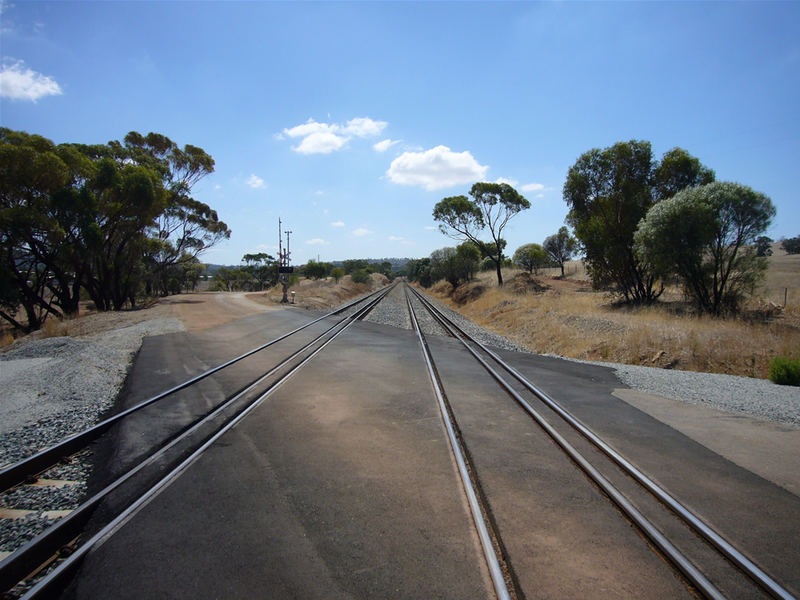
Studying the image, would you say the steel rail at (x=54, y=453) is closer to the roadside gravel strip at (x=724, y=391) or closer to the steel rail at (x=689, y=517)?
the steel rail at (x=689, y=517)

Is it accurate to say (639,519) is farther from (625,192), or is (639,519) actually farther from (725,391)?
(625,192)

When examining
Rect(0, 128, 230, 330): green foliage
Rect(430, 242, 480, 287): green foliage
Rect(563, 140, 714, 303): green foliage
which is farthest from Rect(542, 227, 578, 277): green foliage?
Rect(0, 128, 230, 330): green foliage

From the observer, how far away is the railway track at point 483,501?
9.27 ft

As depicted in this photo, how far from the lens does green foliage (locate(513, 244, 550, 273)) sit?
7081cm

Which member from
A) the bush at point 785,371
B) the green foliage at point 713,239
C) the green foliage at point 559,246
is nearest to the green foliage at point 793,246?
the green foliage at point 559,246

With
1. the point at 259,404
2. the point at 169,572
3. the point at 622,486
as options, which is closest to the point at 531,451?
the point at 622,486

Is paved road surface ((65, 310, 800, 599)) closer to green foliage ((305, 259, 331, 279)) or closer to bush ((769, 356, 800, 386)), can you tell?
bush ((769, 356, 800, 386))

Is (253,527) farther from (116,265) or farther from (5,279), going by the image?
(116,265)

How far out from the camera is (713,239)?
59.1 feet

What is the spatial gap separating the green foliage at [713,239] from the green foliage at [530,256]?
51326 millimetres

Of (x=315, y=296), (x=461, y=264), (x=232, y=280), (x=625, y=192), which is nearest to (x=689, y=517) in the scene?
(x=625, y=192)

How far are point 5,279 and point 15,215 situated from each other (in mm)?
5545

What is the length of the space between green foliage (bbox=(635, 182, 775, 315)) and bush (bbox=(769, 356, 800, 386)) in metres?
10.7

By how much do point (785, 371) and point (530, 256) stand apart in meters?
65.5
